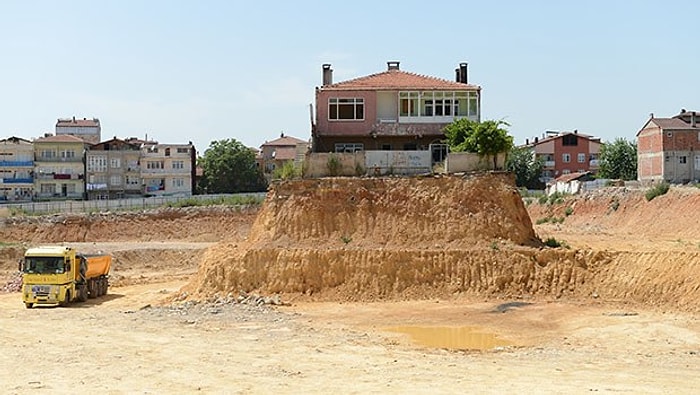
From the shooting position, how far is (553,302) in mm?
39188

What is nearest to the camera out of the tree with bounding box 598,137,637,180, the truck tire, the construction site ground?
the construction site ground

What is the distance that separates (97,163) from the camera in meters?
115

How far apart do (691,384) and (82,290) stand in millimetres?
34438

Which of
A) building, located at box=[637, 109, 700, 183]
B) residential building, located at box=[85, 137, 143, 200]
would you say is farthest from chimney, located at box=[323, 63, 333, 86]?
residential building, located at box=[85, 137, 143, 200]

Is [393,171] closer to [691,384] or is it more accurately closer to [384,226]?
[384,226]

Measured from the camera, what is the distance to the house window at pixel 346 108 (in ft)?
183

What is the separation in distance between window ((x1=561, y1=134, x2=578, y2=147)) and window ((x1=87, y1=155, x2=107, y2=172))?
71055 mm

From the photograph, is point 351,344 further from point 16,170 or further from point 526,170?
point 16,170

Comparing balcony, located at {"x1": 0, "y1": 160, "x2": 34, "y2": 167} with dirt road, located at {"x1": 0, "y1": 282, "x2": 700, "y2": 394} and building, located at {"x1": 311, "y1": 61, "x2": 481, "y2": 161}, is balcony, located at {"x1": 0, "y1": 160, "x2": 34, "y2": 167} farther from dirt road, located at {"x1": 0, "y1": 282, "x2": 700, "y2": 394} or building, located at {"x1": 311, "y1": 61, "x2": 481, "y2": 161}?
dirt road, located at {"x1": 0, "y1": 282, "x2": 700, "y2": 394}

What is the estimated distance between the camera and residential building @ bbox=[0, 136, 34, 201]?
374ft

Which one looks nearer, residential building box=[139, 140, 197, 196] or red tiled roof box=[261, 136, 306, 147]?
residential building box=[139, 140, 197, 196]

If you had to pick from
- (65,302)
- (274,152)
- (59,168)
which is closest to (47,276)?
(65,302)

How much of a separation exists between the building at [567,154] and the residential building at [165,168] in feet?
180

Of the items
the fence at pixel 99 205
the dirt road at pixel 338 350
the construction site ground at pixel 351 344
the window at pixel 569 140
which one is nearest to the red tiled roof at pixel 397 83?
the construction site ground at pixel 351 344
